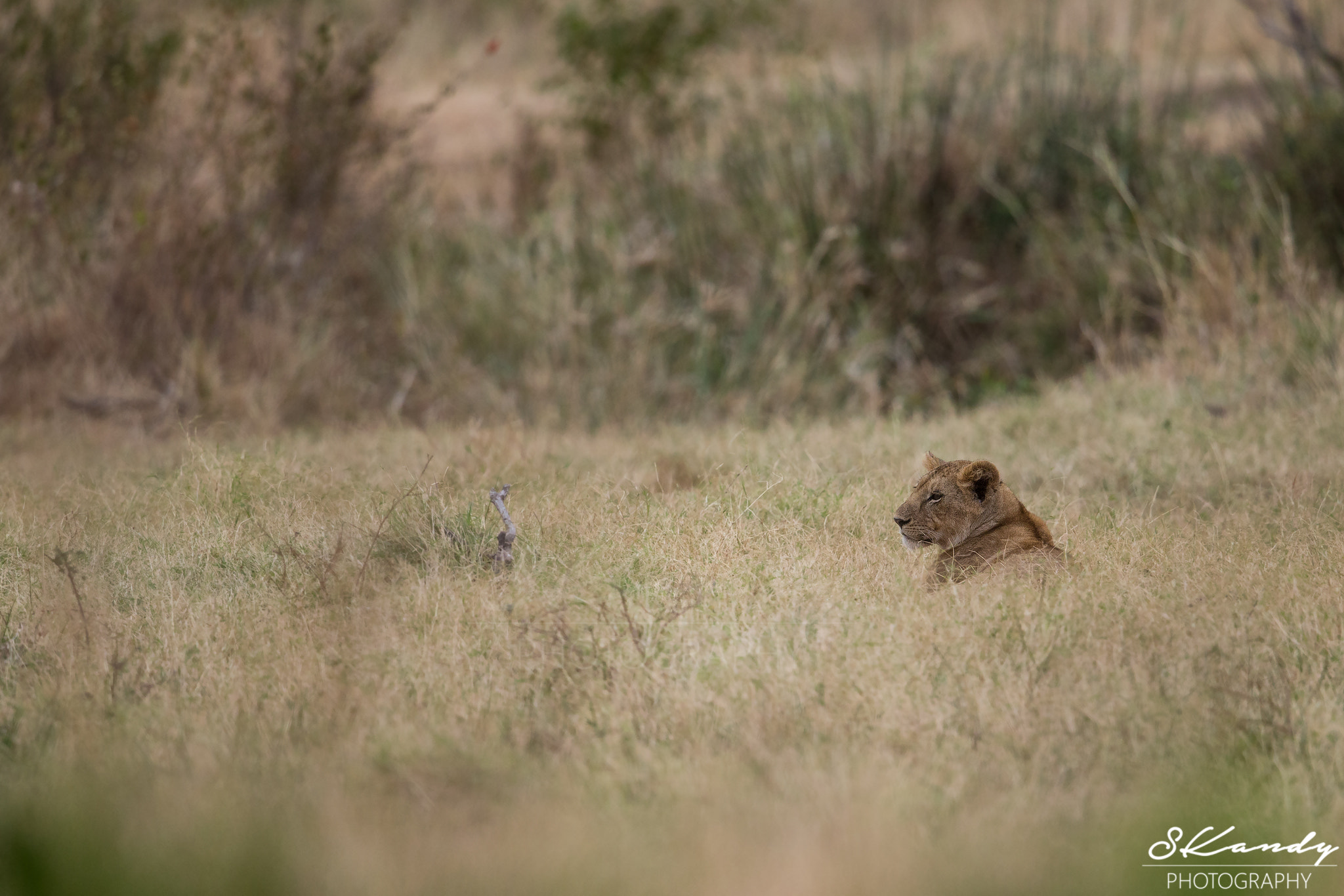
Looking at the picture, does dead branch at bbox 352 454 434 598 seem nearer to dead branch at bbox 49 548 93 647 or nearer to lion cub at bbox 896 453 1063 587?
dead branch at bbox 49 548 93 647

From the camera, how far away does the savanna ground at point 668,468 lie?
7.98 ft

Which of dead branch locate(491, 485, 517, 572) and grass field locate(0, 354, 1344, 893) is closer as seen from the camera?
grass field locate(0, 354, 1344, 893)

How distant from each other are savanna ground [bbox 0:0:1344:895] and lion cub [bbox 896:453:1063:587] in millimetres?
118

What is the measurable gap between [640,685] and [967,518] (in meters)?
1.21

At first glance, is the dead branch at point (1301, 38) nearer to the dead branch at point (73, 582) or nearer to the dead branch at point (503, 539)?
the dead branch at point (503, 539)

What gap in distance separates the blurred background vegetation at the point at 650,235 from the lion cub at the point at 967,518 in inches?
127

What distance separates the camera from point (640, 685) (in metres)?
2.93

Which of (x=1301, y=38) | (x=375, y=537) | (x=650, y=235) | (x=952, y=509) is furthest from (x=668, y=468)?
(x=1301, y=38)

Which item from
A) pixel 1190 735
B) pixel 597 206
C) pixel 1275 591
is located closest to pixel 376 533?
pixel 1190 735

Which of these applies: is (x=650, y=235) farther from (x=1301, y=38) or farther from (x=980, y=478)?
(x=980, y=478)

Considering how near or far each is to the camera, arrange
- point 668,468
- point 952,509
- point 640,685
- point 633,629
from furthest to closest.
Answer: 1. point 668,468
2. point 952,509
3. point 633,629
4. point 640,685

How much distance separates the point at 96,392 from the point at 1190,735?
5.90 metres

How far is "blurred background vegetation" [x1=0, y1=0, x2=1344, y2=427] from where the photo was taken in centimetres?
736

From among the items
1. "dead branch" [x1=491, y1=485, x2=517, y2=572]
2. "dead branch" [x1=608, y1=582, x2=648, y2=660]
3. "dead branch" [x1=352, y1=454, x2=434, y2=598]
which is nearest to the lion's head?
"dead branch" [x1=608, y1=582, x2=648, y2=660]
